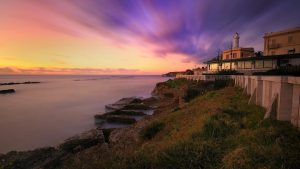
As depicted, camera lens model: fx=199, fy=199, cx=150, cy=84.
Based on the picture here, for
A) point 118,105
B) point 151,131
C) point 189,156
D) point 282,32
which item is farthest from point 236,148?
point 282,32

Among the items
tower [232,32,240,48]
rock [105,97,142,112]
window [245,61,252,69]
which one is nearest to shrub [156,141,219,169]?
rock [105,97,142,112]

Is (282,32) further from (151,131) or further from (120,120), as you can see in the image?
(151,131)

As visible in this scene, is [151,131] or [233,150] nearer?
[233,150]

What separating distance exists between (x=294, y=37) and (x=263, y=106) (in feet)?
134

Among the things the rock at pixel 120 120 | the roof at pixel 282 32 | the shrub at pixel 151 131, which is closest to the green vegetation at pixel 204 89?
the rock at pixel 120 120

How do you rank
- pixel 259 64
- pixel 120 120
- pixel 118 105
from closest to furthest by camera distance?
pixel 120 120
pixel 118 105
pixel 259 64

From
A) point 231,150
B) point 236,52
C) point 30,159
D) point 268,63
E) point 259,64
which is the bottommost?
point 30,159

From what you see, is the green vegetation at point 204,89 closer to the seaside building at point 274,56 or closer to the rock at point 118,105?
the rock at point 118,105

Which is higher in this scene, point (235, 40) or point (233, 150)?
point (235, 40)

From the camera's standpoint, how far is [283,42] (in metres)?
43.2

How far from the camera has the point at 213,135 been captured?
7449 mm

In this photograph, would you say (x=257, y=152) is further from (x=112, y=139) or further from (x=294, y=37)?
(x=294, y=37)

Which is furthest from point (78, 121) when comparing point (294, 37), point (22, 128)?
point (294, 37)

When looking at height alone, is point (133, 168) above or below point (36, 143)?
above
